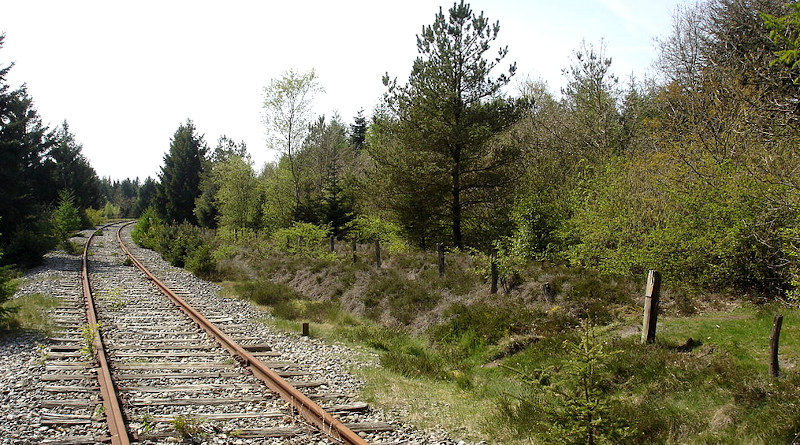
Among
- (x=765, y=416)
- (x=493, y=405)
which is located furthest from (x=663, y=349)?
(x=493, y=405)

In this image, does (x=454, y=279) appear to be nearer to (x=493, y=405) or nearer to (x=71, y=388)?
(x=493, y=405)

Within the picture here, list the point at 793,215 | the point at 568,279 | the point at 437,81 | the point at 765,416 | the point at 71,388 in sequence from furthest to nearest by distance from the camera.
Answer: the point at 437,81 < the point at 568,279 < the point at 793,215 < the point at 71,388 < the point at 765,416

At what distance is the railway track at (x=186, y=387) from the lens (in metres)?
5.81

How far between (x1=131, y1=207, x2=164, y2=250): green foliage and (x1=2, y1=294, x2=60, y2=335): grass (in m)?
17.3

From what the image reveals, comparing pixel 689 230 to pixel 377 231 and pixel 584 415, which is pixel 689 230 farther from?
pixel 377 231

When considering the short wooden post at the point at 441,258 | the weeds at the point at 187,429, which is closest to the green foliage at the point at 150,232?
the short wooden post at the point at 441,258

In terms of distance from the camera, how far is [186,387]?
727 cm

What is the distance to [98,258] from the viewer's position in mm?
27281

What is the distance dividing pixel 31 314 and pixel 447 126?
1329cm

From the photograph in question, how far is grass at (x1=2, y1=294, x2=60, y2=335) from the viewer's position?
10.6 metres

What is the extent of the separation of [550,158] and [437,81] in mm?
5136

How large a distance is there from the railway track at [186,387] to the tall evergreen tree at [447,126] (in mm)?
9225

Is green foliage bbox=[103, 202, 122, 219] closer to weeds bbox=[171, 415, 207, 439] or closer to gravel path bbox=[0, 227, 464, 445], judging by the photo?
gravel path bbox=[0, 227, 464, 445]

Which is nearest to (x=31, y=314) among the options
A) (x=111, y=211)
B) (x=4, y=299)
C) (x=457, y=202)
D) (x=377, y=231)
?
(x=4, y=299)
